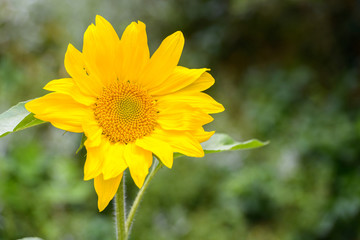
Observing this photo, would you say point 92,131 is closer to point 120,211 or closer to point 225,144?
point 120,211

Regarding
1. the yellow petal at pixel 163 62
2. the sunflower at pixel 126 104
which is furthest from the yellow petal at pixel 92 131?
the yellow petal at pixel 163 62

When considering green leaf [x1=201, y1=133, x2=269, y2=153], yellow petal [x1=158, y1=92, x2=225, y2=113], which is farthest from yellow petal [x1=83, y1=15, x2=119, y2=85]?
green leaf [x1=201, y1=133, x2=269, y2=153]

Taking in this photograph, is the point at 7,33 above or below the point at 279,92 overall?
above

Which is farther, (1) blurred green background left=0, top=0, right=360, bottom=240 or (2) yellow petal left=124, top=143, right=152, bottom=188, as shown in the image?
(1) blurred green background left=0, top=0, right=360, bottom=240

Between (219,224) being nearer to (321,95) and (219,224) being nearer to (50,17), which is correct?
(321,95)

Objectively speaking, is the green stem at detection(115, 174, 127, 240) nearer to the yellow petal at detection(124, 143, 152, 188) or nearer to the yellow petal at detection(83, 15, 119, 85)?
the yellow petal at detection(124, 143, 152, 188)

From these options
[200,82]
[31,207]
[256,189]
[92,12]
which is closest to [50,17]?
[92,12]

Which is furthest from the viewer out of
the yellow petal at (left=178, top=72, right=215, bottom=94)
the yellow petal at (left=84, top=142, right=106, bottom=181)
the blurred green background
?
the blurred green background
